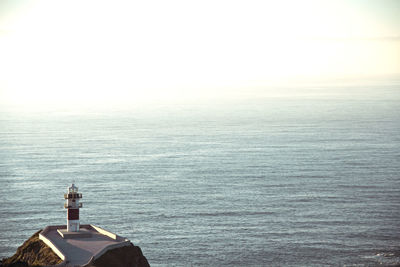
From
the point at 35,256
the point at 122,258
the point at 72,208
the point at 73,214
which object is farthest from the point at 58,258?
the point at 72,208

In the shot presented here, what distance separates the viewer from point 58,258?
43.2 meters

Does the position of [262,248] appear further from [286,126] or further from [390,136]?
[286,126]

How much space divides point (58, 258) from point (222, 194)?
2104 inches

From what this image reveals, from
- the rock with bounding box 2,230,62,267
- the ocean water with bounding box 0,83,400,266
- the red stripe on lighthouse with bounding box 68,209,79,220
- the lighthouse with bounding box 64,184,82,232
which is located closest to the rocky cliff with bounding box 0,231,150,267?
the rock with bounding box 2,230,62,267

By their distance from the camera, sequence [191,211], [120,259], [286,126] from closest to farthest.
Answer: [120,259]
[191,211]
[286,126]

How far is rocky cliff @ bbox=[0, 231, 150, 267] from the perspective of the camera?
140ft

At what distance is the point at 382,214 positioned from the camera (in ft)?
270

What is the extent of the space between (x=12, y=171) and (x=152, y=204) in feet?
121

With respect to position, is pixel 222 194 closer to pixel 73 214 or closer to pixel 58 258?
pixel 73 214

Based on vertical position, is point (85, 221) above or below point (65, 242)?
below

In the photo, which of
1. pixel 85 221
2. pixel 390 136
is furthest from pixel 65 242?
pixel 390 136

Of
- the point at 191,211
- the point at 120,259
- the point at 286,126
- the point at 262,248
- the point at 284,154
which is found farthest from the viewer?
the point at 286,126

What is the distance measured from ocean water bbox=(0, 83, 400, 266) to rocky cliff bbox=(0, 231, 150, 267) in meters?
16.7

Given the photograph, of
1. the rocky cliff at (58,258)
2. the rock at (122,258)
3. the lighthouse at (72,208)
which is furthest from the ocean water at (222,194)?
the rock at (122,258)
